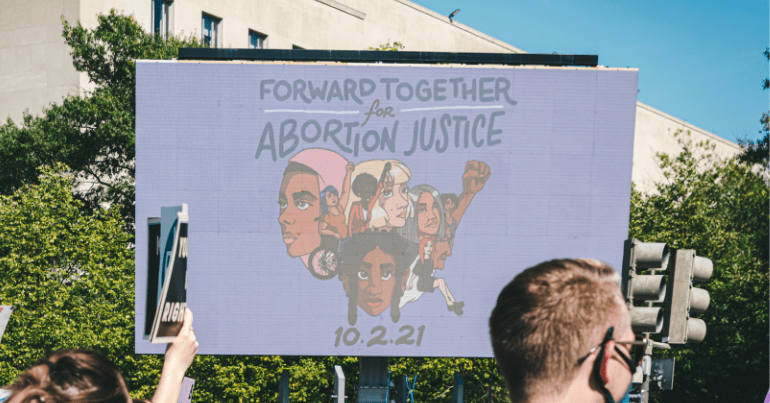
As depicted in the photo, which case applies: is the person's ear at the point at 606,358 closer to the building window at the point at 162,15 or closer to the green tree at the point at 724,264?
the green tree at the point at 724,264

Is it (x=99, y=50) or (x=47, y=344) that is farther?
(x=99, y=50)

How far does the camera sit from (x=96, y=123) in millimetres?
24125

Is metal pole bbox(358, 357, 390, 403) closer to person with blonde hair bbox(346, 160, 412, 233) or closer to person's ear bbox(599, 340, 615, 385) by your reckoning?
person with blonde hair bbox(346, 160, 412, 233)

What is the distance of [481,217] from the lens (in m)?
13.1

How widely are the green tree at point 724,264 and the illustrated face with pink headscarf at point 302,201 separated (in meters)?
18.0

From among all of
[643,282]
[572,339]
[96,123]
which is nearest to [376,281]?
[643,282]

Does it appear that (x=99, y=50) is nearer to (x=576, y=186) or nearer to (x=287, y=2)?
(x=287, y=2)

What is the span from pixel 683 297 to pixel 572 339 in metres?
5.28

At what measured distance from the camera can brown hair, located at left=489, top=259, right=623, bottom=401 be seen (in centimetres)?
170

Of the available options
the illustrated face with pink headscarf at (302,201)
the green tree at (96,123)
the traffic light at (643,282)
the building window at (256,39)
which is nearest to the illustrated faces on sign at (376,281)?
the illustrated face with pink headscarf at (302,201)

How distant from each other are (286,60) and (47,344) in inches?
546

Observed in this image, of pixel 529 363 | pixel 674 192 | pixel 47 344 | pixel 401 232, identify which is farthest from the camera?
pixel 674 192

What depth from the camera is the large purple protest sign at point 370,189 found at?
13.0 m

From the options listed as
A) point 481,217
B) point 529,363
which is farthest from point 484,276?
point 529,363
